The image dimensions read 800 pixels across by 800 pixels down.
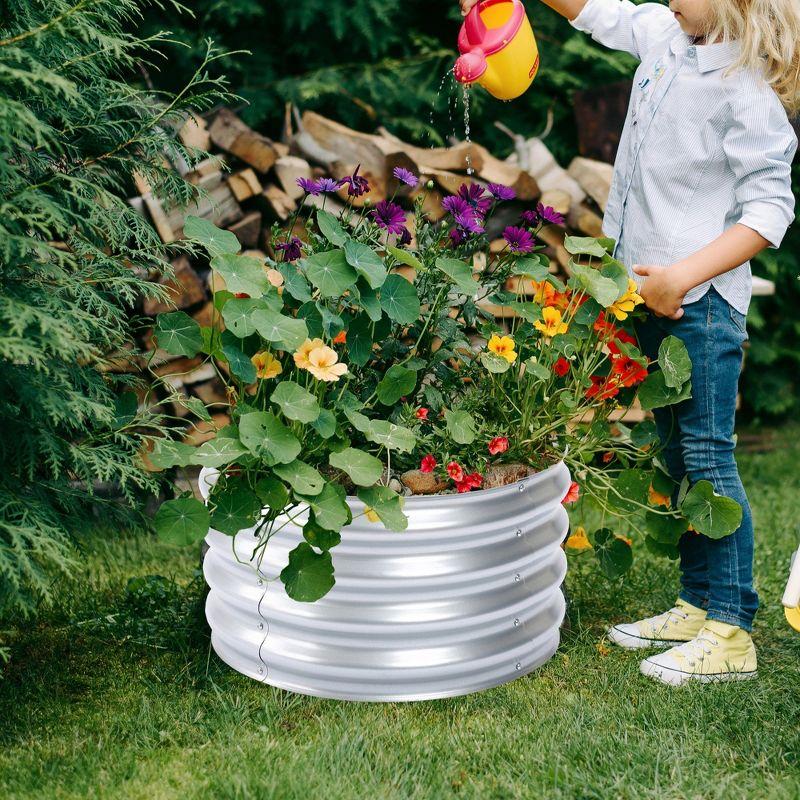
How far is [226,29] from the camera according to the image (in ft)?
13.5

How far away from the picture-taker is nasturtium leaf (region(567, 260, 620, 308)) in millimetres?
1943

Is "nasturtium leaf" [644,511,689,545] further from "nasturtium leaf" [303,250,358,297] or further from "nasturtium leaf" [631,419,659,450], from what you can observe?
"nasturtium leaf" [303,250,358,297]

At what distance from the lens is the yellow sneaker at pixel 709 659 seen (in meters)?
2.08

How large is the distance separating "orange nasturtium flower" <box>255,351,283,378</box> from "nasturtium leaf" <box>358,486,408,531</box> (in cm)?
28

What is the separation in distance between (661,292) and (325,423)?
75cm

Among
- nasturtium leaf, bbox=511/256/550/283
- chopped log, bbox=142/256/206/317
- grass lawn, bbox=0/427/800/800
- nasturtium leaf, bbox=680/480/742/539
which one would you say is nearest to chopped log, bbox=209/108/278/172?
chopped log, bbox=142/256/206/317

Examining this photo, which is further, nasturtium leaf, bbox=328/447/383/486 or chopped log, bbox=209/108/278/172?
chopped log, bbox=209/108/278/172

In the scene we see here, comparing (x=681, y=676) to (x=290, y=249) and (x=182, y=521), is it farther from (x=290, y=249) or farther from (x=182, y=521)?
(x=290, y=249)

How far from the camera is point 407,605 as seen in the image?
1.90 meters

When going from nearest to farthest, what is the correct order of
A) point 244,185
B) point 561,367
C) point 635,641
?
1. point 561,367
2. point 635,641
3. point 244,185

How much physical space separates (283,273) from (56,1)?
2.01 feet

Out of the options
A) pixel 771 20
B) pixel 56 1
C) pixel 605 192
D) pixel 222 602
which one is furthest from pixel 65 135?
pixel 605 192

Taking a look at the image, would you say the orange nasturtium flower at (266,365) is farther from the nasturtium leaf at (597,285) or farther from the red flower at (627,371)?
the red flower at (627,371)

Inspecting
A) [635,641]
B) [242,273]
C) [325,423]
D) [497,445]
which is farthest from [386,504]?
[635,641]
